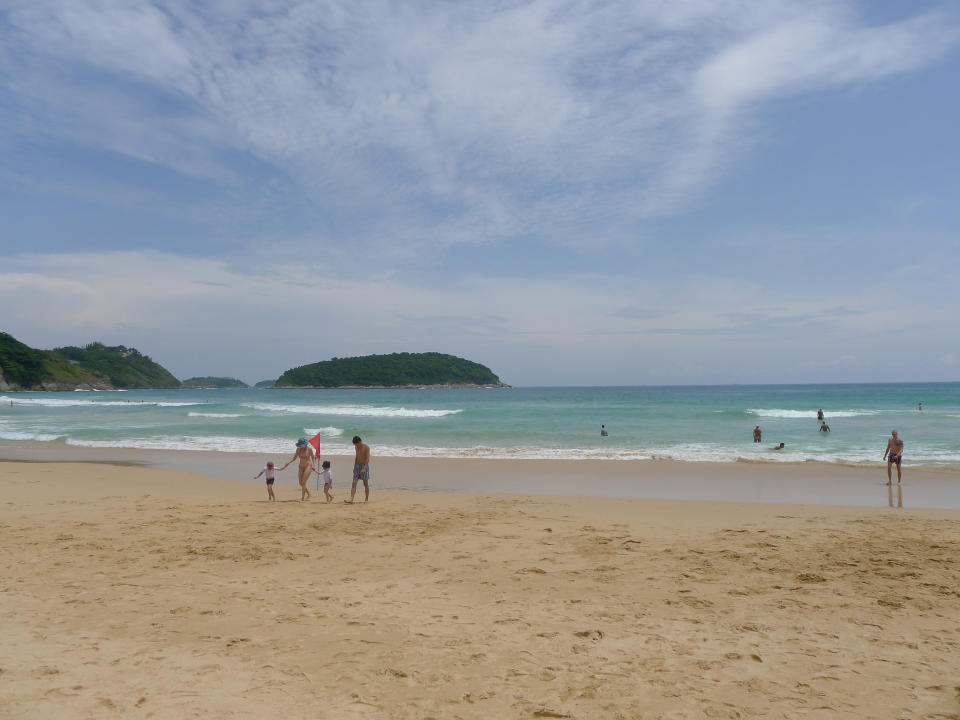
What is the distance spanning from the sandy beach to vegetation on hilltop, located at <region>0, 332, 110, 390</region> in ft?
429

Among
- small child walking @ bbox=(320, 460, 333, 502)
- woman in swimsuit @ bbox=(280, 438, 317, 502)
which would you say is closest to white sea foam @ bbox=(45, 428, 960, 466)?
woman in swimsuit @ bbox=(280, 438, 317, 502)

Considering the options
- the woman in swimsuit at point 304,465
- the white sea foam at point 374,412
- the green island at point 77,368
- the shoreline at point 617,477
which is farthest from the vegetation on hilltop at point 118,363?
the woman in swimsuit at point 304,465

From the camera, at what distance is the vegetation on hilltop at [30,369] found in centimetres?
11300

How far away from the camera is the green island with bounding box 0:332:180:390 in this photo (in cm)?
11456

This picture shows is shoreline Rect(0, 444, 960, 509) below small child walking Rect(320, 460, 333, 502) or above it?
below

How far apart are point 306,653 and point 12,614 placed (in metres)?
3.07

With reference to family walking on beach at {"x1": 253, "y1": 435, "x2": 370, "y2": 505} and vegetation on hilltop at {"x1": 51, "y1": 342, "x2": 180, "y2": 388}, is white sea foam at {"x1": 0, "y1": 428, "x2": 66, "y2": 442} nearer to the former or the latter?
family walking on beach at {"x1": 253, "y1": 435, "x2": 370, "y2": 505}

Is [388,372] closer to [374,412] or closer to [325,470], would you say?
[374,412]

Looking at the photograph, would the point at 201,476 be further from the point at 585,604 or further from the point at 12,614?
the point at 585,604

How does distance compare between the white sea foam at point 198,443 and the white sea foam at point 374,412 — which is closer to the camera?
the white sea foam at point 198,443

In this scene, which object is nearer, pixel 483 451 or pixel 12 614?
pixel 12 614

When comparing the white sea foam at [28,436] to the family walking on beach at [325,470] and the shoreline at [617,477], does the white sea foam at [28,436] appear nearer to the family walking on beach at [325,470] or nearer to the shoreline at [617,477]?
the shoreline at [617,477]

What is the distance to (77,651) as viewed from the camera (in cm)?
474

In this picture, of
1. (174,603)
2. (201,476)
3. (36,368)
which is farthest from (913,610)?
(36,368)
